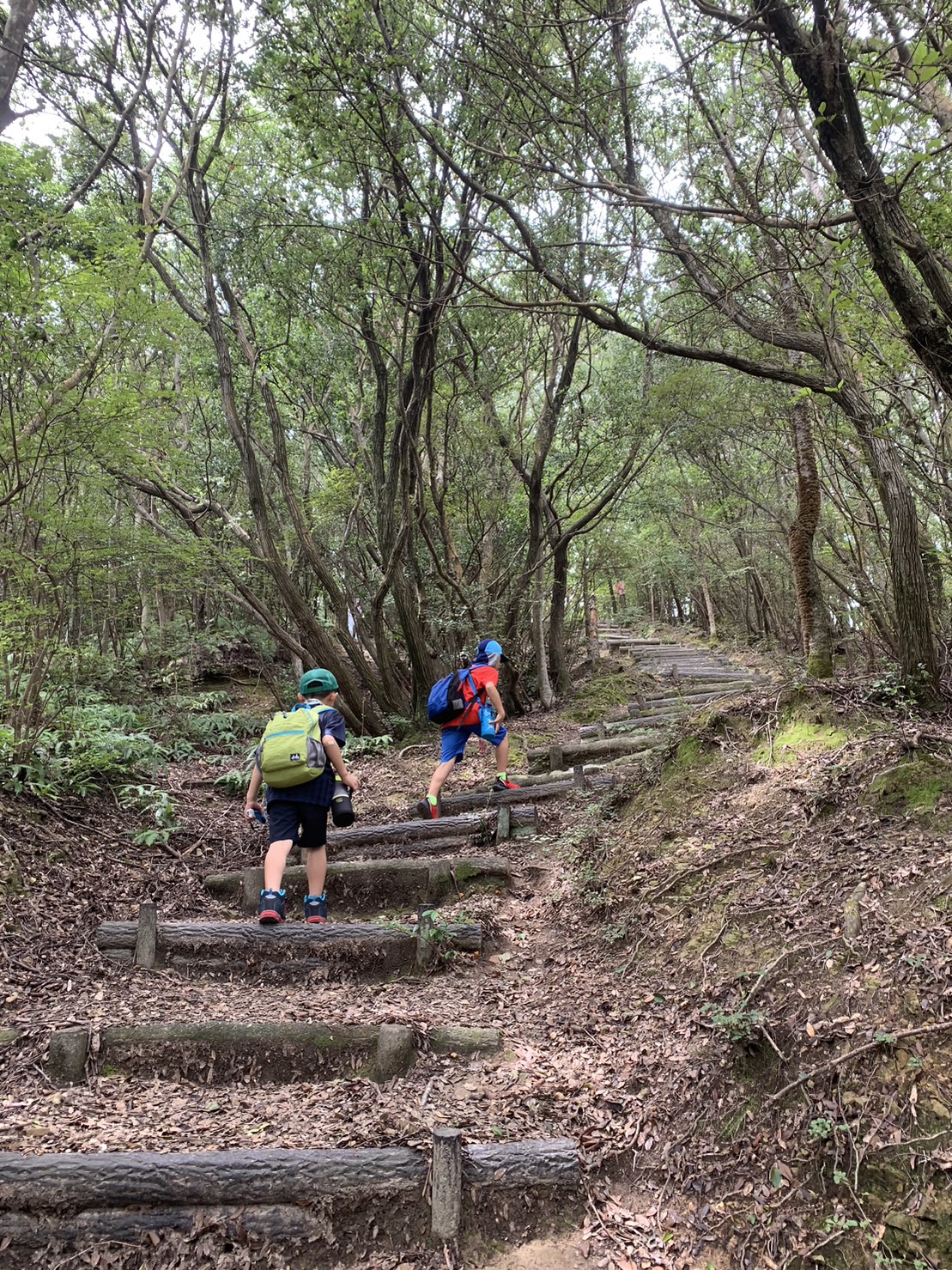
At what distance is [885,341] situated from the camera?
606 centimetres

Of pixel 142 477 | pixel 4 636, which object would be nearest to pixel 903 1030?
pixel 4 636

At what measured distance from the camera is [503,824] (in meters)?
6.76

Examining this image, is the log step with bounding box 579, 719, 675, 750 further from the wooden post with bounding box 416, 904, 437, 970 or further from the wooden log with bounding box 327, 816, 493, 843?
the wooden post with bounding box 416, 904, 437, 970

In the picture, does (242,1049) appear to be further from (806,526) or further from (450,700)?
(806,526)

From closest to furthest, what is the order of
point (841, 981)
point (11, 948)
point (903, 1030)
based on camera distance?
point (903, 1030), point (841, 981), point (11, 948)

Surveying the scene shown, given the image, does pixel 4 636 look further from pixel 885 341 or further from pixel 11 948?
pixel 885 341

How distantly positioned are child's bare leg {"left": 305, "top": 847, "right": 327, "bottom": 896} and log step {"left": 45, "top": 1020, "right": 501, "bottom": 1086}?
1.52 metres

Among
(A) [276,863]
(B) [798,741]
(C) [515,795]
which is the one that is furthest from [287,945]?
(B) [798,741]

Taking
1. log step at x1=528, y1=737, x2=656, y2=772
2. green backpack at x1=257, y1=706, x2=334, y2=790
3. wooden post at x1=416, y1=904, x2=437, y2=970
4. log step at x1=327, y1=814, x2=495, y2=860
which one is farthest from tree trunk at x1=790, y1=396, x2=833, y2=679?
green backpack at x1=257, y1=706, x2=334, y2=790

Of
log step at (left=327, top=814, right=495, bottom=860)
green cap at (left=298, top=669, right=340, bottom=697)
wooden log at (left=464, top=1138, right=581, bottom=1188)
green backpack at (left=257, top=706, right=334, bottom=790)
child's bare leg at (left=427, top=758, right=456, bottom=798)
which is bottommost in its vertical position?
wooden log at (left=464, top=1138, right=581, bottom=1188)

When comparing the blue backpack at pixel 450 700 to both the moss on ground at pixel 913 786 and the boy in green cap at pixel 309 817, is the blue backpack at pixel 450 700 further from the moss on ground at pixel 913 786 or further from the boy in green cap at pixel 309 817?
the moss on ground at pixel 913 786

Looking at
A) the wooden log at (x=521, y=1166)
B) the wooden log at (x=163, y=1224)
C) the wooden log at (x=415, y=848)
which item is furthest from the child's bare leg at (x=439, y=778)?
the wooden log at (x=163, y=1224)

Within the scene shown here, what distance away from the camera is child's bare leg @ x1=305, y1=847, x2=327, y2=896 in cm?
539

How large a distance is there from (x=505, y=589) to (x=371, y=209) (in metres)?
6.89
